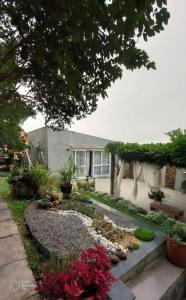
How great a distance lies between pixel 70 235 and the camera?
390 centimetres

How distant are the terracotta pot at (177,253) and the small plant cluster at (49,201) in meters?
3.23

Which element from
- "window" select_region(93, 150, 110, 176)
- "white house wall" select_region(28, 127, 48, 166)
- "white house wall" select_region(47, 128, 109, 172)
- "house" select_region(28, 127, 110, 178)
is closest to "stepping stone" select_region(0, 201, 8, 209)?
"house" select_region(28, 127, 110, 178)

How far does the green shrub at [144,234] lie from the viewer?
437 centimetres

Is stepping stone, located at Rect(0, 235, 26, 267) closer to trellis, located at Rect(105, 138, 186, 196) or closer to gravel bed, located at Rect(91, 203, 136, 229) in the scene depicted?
gravel bed, located at Rect(91, 203, 136, 229)

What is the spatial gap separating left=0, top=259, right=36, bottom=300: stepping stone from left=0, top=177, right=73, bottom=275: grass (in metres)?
0.20

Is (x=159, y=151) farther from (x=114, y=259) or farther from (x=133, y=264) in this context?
(x=114, y=259)

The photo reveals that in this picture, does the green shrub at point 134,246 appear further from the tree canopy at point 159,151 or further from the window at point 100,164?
the window at point 100,164

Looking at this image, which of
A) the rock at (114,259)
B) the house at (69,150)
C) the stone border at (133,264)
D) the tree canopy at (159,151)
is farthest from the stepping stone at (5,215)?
the house at (69,150)

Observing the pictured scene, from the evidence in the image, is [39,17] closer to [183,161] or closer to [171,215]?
[183,161]

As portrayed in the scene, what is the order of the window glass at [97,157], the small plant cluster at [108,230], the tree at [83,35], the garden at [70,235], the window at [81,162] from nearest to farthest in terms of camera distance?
the tree at [83,35], the garden at [70,235], the small plant cluster at [108,230], the window at [81,162], the window glass at [97,157]

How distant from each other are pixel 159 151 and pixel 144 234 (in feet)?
10.3

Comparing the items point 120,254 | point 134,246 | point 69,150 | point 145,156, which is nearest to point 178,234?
point 134,246

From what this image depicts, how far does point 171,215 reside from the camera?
7473mm

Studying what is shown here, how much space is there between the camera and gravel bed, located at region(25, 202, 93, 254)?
346 centimetres
